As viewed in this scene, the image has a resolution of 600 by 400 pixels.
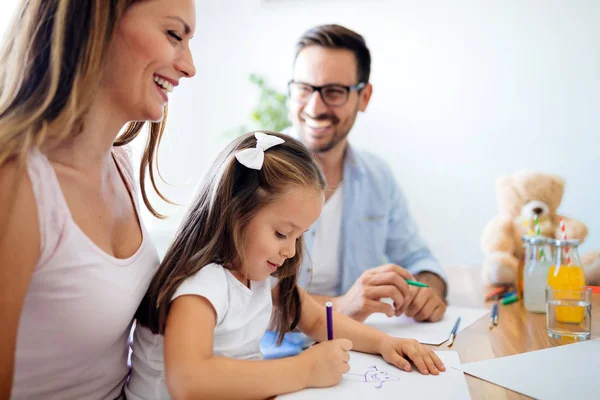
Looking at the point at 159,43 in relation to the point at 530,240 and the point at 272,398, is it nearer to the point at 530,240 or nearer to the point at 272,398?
the point at 272,398

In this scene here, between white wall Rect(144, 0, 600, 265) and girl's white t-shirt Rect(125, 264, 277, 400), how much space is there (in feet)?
6.27

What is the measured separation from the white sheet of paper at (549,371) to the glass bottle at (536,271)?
275mm

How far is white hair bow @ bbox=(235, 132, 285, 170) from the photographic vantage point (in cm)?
94

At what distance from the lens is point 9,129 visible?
2.37 ft

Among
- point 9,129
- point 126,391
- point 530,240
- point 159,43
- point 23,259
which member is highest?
point 159,43

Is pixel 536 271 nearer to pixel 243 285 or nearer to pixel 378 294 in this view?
pixel 378 294

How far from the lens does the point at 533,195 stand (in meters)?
1.67

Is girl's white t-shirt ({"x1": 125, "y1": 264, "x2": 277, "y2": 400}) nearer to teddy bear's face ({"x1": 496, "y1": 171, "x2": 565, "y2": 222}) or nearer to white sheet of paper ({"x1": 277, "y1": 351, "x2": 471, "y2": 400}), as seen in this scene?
white sheet of paper ({"x1": 277, "y1": 351, "x2": 471, "y2": 400})

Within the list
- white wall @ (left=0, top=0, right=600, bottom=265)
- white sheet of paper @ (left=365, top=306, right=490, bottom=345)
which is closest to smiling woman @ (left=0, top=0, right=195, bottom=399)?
white sheet of paper @ (left=365, top=306, right=490, bottom=345)

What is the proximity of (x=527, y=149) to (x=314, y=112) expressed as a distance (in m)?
1.75

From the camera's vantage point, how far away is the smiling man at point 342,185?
5.64 feet

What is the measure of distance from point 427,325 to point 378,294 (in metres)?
0.13

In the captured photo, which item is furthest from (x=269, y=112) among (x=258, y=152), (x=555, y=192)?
(x=258, y=152)

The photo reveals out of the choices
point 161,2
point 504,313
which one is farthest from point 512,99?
point 161,2
